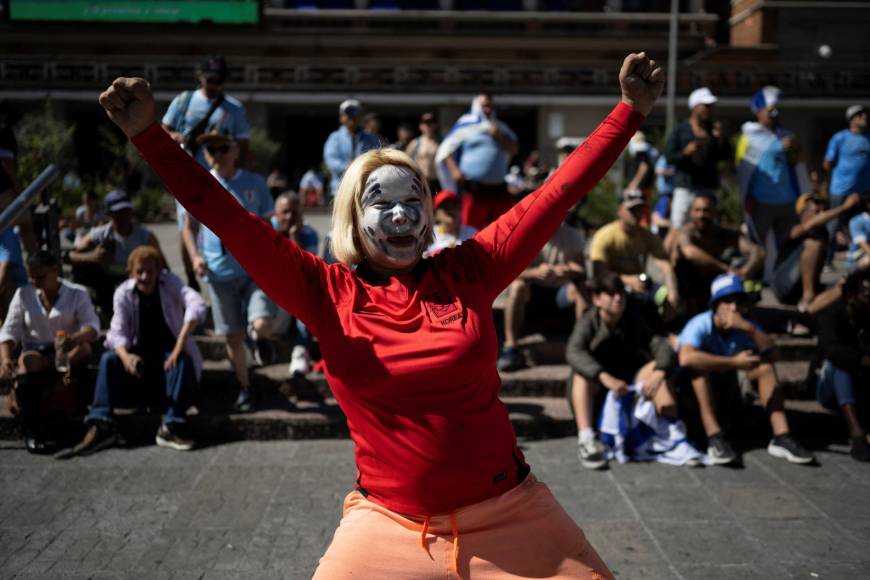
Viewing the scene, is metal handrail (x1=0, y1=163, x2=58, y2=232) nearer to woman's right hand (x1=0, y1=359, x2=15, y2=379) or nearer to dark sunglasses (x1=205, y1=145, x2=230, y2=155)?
woman's right hand (x1=0, y1=359, x2=15, y2=379)

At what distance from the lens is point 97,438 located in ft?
19.6

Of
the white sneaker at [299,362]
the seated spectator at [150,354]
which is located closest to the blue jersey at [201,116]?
the seated spectator at [150,354]

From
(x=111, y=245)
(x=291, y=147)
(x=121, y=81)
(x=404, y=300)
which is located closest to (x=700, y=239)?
(x=111, y=245)

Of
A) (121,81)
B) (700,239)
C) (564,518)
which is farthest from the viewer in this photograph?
(700,239)

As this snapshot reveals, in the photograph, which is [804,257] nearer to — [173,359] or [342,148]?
[342,148]

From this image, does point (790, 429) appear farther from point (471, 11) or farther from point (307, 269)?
point (471, 11)

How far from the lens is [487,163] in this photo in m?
8.21

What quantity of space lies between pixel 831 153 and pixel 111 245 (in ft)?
25.0

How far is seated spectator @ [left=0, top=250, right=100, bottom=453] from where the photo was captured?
5.99m

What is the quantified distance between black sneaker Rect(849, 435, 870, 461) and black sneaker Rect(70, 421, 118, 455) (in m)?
4.99

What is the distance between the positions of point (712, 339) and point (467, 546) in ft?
14.1

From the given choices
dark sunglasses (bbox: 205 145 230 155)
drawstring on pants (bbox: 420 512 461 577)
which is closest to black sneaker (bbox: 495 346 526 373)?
dark sunglasses (bbox: 205 145 230 155)

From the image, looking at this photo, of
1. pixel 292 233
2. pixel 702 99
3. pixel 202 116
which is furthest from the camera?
pixel 702 99

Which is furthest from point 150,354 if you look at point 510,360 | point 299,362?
point 510,360
